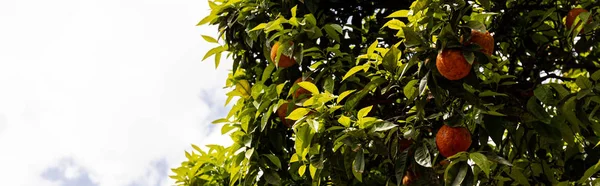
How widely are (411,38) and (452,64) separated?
173 millimetres

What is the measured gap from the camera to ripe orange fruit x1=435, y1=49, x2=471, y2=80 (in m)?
2.00

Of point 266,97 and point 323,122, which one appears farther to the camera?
point 266,97

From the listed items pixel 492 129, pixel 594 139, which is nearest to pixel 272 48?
pixel 492 129

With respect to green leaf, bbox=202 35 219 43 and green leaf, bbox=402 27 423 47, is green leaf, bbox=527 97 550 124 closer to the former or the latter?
green leaf, bbox=402 27 423 47

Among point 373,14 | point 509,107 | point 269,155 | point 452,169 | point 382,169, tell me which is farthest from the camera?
point 373,14

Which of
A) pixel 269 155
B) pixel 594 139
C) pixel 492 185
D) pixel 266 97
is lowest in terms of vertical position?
pixel 594 139

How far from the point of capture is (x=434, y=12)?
85.4 inches

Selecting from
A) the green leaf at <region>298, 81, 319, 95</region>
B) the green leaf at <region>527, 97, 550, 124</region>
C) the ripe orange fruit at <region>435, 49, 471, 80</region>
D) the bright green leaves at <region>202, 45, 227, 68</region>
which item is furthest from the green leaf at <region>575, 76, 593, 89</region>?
the bright green leaves at <region>202, 45, 227, 68</region>

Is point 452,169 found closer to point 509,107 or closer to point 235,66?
point 509,107

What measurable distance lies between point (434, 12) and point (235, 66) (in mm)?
1170

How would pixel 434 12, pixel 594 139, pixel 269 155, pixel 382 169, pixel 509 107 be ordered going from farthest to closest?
pixel 382 169 → pixel 269 155 → pixel 594 139 → pixel 509 107 → pixel 434 12

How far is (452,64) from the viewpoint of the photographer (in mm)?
2004

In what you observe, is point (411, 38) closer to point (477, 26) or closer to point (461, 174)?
point (477, 26)

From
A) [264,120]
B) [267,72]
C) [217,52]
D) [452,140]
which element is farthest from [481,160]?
[217,52]
